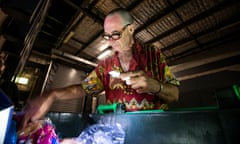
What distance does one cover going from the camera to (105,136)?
2.22 ft

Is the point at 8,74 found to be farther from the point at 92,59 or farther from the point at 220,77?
the point at 220,77

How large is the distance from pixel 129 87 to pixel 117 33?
50cm

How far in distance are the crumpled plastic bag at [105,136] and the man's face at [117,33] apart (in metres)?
0.76

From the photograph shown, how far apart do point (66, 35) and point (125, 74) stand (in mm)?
3521

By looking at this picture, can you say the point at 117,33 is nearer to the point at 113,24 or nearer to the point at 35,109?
the point at 113,24

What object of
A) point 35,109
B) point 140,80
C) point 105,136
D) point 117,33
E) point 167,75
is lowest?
point 105,136

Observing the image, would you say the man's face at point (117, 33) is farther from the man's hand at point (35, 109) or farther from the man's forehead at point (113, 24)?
the man's hand at point (35, 109)

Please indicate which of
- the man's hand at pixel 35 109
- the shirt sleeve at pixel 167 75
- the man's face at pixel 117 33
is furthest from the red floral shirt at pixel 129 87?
the man's hand at pixel 35 109

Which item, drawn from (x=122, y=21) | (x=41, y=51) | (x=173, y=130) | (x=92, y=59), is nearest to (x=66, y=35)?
(x=41, y=51)

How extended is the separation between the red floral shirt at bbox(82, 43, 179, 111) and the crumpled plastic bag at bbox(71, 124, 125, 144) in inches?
12.8

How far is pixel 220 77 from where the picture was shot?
2.96m

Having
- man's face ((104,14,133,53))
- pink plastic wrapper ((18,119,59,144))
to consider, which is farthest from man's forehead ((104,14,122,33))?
pink plastic wrapper ((18,119,59,144))

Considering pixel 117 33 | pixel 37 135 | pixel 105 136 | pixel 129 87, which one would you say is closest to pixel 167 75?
pixel 129 87

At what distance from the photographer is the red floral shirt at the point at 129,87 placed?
Answer: 105cm
